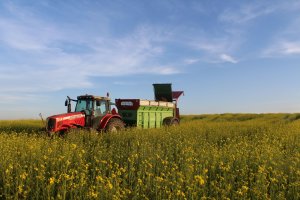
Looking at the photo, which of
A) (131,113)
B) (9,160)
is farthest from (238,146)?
(131,113)

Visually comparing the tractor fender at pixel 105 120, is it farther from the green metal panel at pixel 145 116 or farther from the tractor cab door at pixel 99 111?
the green metal panel at pixel 145 116

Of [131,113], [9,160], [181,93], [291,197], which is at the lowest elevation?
[291,197]

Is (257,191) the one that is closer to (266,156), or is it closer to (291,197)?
(291,197)

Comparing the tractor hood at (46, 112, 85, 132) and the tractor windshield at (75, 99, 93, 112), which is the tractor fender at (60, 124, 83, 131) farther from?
the tractor windshield at (75, 99, 93, 112)

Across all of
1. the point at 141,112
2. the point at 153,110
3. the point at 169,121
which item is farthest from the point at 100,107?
the point at 169,121

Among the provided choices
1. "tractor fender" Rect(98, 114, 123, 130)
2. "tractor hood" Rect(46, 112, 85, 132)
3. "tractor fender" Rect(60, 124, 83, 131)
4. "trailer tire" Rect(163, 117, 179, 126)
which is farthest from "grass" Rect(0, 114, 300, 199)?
"trailer tire" Rect(163, 117, 179, 126)

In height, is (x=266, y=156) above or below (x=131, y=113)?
below

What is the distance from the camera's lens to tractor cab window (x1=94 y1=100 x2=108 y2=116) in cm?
1412

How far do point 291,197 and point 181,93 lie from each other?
1539 cm

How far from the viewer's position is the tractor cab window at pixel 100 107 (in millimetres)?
14116

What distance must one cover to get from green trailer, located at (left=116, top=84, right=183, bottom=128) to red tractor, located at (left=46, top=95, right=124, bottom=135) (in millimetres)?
1833

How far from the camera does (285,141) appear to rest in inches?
472

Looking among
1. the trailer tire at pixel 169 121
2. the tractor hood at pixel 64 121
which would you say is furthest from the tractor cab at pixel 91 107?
the trailer tire at pixel 169 121

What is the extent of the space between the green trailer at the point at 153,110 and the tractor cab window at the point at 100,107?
2250mm
